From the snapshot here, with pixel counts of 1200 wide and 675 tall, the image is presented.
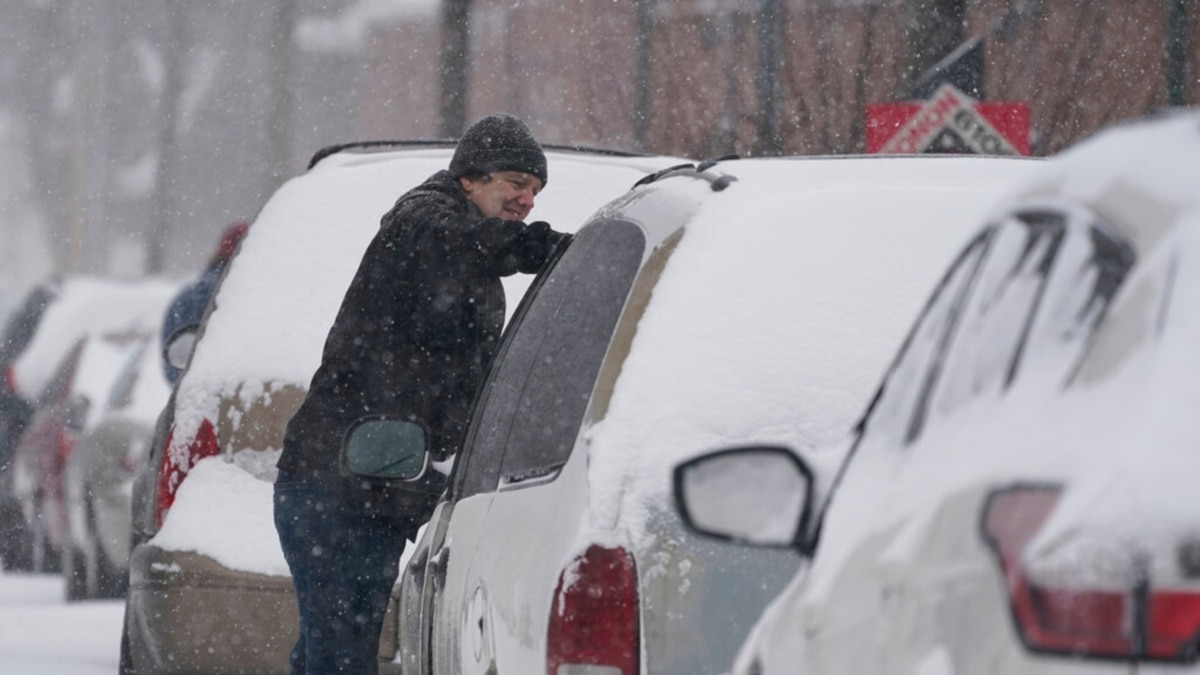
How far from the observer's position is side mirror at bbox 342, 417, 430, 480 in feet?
17.3

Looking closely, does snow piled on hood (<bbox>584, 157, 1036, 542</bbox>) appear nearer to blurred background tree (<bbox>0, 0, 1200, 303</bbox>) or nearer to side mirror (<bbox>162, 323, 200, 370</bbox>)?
side mirror (<bbox>162, 323, 200, 370</bbox>)

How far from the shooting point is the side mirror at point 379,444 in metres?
5.27

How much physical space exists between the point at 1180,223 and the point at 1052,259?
203mm

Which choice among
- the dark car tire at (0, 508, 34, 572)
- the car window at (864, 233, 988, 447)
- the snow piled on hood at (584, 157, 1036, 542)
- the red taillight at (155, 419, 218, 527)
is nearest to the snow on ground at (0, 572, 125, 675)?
the dark car tire at (0, 508, 34, 572)

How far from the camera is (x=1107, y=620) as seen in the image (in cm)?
189

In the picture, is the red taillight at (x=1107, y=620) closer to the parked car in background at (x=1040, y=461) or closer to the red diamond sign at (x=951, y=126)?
the parked car in background at (x=1040, y=461)

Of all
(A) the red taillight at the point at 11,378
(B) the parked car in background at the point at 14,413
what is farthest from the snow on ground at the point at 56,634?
(A) the red taillight at the point at 11,378

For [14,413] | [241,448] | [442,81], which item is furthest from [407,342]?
[442,81]

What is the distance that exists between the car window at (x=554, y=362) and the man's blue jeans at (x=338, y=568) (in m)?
0.75

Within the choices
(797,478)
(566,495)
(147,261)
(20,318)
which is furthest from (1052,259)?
(147,261)

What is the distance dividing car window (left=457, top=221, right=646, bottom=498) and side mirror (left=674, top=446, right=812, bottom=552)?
1185mm

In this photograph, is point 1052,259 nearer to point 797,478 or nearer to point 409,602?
point 797,478

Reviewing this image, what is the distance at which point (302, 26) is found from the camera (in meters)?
46.8

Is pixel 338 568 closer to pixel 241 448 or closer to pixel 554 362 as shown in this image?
pixel 241 448
